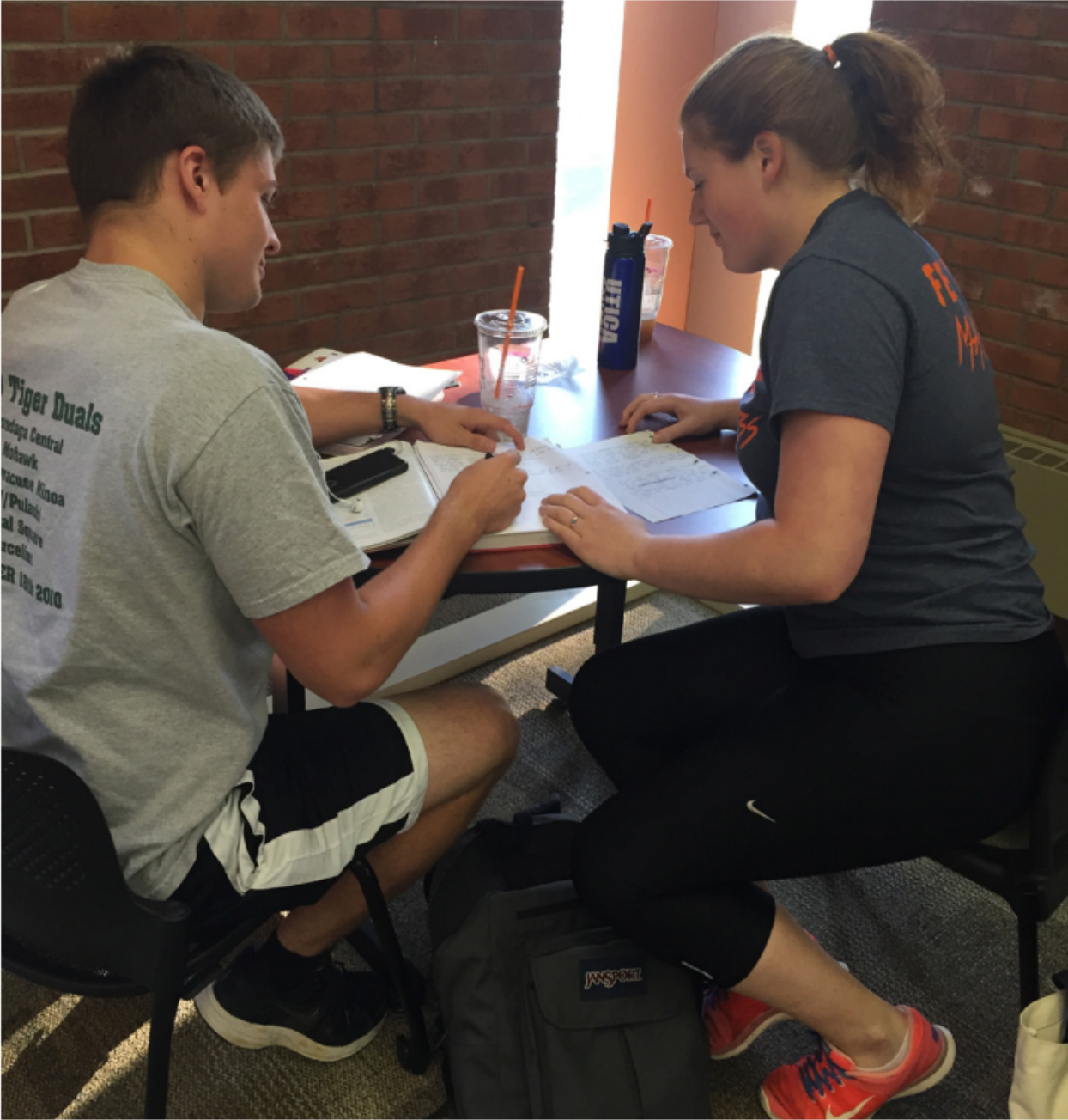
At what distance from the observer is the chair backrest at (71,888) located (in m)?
0.93

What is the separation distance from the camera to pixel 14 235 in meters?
2.02

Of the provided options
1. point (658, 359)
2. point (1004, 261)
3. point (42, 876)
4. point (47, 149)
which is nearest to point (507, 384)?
point (658, 359)

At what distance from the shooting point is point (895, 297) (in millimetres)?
1089

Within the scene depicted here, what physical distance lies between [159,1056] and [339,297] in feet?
6.09

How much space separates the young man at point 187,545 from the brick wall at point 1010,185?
5.47 ft

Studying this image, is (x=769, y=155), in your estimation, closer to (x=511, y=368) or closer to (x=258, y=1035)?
(x=511, y=368)

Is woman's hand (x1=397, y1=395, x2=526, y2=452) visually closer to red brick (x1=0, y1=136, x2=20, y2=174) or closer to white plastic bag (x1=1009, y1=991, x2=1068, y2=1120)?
white plastic bag (x1=1009, y1=991, x2=1068, y2=1120)

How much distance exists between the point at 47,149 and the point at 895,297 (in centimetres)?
169

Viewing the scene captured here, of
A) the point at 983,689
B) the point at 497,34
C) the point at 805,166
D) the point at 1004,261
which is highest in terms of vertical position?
the point at 497,34

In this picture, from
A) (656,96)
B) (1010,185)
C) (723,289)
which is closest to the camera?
(1010,185)

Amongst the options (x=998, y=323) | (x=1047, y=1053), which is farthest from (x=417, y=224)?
(x=1047, y=1053)

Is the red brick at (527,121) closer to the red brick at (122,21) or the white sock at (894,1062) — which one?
the red brick at (122,21)

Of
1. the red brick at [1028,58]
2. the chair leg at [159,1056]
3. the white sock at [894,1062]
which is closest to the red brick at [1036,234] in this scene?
the red brick at [1028,58]

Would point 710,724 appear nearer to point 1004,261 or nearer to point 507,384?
point 507,384
